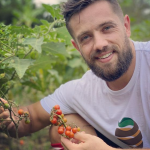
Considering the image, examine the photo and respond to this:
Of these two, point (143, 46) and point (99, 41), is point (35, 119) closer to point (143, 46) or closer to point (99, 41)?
point (99, 41)

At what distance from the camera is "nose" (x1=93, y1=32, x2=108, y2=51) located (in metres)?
1.58

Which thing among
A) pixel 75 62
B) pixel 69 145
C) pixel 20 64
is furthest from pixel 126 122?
pixel 75 62

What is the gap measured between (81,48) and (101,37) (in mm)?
213

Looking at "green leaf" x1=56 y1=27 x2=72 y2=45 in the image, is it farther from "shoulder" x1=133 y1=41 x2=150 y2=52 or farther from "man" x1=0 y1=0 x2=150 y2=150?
"shoulder" x1=133 y1=41 x2=150 y2=52

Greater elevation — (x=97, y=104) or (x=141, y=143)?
(x=97, y=104)

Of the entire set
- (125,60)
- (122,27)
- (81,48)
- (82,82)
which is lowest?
(82,82)

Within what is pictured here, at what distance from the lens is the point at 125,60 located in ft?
5.38

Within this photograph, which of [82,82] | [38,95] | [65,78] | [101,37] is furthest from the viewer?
[38,95]

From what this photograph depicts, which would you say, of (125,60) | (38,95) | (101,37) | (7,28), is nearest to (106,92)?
(125,60)

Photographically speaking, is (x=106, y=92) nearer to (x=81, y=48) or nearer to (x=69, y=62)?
(x=81, y=48)

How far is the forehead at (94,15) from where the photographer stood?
5.30ft

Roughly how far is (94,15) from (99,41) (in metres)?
0.17

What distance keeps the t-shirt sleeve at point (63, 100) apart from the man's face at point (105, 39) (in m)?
0.30

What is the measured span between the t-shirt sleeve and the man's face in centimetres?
30
